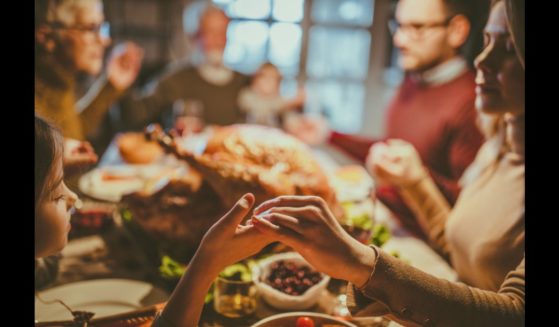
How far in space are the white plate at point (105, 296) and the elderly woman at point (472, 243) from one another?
19.1 inches

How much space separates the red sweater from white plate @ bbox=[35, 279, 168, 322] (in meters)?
1.06

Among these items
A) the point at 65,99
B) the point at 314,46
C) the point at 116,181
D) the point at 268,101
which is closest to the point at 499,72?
the point at 65,99

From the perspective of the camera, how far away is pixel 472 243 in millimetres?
1120

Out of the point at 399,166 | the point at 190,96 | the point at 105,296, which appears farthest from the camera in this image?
the point at 190,96

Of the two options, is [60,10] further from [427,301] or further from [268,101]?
[268,101]

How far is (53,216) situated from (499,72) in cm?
91

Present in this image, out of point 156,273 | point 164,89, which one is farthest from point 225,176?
point 164,89

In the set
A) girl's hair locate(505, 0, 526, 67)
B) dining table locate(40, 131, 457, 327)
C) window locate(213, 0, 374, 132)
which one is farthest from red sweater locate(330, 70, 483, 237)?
window locate(213, 0, 374, 132)

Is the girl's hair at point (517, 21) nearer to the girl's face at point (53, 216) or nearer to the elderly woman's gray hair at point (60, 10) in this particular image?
the girl's face at point (53, 216)

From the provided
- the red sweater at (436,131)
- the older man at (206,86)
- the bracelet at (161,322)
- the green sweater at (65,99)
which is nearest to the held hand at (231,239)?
the bracelet at (161,322)

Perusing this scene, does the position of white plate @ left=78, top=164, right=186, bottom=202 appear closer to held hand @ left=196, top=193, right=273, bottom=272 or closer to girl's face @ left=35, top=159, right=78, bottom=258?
girl's face @ left=35, top=159, right=78, bottom=258

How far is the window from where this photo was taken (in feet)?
18.1
